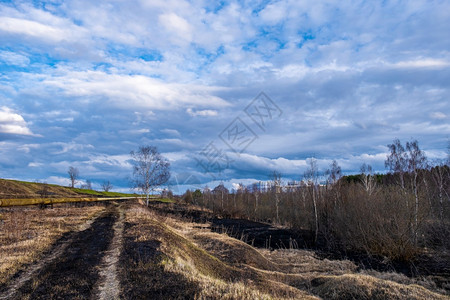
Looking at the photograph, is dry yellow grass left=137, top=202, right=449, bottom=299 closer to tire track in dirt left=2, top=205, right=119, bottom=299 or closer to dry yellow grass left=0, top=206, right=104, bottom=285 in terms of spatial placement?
tire track in dirt left=2, top=205, right=119, bottom=299

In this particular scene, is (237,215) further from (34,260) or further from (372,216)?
(34,260)

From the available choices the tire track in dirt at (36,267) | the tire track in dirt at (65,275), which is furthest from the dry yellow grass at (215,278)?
the tire track in dirt at (36,267)

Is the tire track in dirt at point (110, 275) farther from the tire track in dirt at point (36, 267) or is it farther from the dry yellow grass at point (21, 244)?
the dry yellow grass at point (21, 244)

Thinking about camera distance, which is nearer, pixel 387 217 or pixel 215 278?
pixel 215 278

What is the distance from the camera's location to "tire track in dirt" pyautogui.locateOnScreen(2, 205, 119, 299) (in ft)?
21.4

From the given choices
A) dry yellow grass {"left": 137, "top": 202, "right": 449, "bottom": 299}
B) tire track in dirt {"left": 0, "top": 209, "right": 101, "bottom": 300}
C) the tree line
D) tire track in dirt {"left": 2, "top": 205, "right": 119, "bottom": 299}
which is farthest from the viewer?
the tree line

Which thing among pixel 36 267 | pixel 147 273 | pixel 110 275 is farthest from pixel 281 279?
pixel 36 267

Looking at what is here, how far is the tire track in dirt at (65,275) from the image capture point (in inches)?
257

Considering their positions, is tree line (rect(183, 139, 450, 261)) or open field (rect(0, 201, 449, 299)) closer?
open field (rect(0, 201, 449, 299))

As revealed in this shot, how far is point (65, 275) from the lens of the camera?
772 cm

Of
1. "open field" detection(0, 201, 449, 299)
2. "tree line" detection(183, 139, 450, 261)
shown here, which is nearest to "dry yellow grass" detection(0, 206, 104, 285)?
"open field" detection(0, 201, 449, 299)

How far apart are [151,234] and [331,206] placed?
52.7 feet

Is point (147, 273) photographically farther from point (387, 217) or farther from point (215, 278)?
point (387, 217)

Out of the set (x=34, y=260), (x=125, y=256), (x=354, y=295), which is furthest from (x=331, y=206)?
(x=34, y=260)
